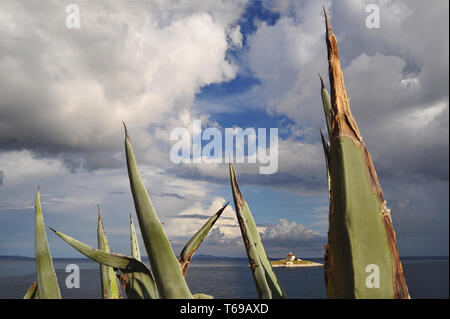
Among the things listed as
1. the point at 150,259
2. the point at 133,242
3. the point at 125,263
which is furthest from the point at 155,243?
the point at 133,242

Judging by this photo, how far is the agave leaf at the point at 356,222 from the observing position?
77 cm

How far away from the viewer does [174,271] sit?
977 mm

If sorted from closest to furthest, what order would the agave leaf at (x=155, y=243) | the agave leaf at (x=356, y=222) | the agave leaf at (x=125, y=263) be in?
the agave leaf at (x=356, y=222)
the agave leaf at (x=155, y=243)
the agave leaf at (x=125, y=263)

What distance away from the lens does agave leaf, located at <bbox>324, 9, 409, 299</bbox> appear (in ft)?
2.53

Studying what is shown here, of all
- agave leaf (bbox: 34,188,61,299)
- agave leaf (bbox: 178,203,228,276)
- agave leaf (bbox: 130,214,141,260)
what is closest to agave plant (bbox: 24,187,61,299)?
agave leaf (bbox: 34,188,61,299)

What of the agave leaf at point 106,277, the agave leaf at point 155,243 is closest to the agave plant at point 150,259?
the agave leaf at point 155,243

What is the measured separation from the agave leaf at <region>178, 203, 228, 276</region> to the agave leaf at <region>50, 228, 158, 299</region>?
0.14m

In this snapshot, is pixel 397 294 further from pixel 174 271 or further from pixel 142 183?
pixel 142 183

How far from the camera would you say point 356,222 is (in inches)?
30.3

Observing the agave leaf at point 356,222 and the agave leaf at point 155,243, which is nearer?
the agave leaf at point 356,222

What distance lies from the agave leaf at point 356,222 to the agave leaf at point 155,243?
0.44m

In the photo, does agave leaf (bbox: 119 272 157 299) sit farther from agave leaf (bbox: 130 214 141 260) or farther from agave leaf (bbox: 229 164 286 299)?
agave leaf (bbox: 130 214 141 260)

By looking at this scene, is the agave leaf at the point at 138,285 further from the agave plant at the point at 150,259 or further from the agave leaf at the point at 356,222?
the agave leaf at the point at 356,222
